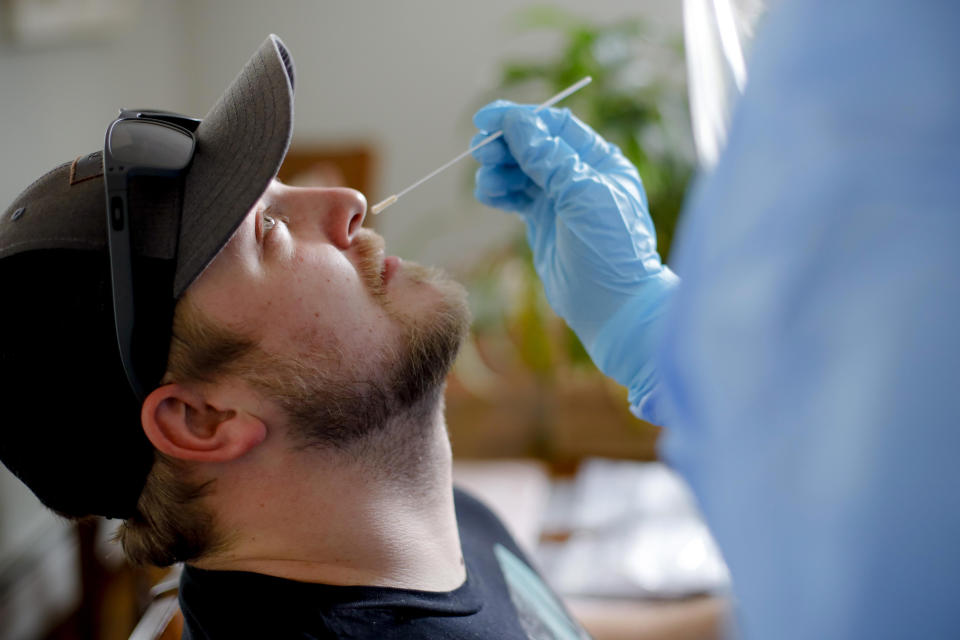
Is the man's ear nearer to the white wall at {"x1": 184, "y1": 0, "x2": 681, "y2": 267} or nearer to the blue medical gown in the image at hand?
the blue medical gown

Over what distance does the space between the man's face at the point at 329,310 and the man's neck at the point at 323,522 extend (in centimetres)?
4

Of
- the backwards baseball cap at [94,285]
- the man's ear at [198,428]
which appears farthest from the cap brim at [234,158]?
the man's ear at [198,428]

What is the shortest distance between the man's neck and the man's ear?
0.11ft

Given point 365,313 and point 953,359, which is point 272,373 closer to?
point 365,313

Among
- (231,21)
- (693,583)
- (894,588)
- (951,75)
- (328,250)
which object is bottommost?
(693,583)

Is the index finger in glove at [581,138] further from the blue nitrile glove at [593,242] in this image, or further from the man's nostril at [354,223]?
the man's nostril at [354,223]

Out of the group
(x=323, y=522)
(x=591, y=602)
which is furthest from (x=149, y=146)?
(x=591, y=602)

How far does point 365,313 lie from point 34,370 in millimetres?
308

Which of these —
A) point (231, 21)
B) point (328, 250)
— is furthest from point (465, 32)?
point (328, 250)

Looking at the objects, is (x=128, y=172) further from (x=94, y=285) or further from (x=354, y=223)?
(x=354, y=223)

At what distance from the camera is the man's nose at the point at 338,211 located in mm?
956

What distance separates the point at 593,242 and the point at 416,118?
2.28 meters

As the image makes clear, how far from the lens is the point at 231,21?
3.14 m

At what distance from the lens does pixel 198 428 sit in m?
0.86
